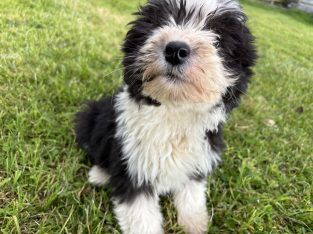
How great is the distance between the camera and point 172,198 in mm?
2984

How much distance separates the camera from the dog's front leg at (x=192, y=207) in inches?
109

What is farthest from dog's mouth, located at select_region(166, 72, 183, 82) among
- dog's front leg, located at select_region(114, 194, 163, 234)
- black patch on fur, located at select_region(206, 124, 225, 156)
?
dog's front leg, located at select_region(114, 194, 163, 234)

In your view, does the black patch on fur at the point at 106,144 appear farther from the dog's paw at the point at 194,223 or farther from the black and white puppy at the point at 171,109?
the dog's paw at the point at 194,223

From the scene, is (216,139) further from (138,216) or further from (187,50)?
(187,50)

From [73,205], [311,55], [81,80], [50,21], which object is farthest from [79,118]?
[311,55]

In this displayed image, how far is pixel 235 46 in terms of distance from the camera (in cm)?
232

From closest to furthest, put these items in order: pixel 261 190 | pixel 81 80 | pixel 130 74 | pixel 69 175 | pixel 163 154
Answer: pixel 130 74, pixel 163 154, pixel 69 175, pixel 261 190, pixel 81 80

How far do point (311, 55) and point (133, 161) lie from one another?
789 cm

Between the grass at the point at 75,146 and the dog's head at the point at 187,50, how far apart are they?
1.44ft

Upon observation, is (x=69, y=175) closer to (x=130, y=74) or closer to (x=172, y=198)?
(x=172, y=198)

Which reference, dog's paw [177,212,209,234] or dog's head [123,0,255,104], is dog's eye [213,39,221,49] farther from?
dog's paw [177,212,209,234]

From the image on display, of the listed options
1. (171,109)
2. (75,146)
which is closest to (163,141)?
(171,109)

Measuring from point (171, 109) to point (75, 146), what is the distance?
1205 mm

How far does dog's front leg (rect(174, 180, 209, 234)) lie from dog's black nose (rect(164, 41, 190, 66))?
1122 mm
